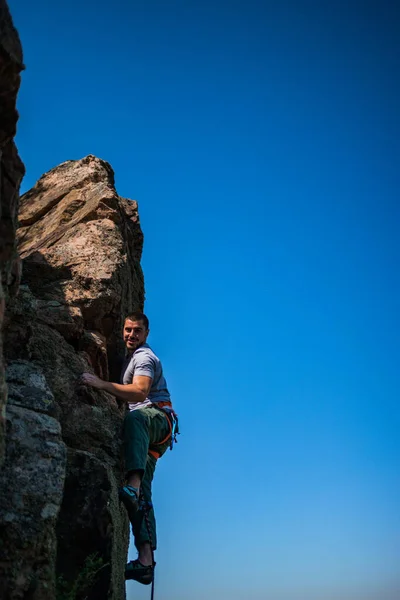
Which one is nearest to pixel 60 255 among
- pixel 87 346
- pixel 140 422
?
pixel 87 346

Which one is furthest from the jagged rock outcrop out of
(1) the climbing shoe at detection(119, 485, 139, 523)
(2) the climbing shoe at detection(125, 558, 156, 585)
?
Result: (2) the climbing shoe at detection(125, 558, 156, 585)

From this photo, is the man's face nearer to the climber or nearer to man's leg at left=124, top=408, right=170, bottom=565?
the climber

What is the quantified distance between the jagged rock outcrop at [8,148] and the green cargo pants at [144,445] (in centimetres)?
297

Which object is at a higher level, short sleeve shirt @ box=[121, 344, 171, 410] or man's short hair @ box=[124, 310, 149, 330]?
man's short hair @ box=[124, 310, 149, 330]

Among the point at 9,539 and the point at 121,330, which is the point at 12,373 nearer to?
the point at 9,539

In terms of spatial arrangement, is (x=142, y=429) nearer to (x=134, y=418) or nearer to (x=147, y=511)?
Answer: (x=134, y=418)

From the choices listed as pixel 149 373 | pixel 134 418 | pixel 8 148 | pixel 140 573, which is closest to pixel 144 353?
pixel 149 373

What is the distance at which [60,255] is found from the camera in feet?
42.0

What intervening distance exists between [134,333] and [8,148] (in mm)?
4159

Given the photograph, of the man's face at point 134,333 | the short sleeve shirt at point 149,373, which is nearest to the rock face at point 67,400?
the short sleeve shirt at point 149,373

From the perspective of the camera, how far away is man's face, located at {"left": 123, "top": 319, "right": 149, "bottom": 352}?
1094 centimetres

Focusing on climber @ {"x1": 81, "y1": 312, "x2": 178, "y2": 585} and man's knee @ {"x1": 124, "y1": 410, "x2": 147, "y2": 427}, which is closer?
climber @ {"x1": 81, "y1": 312, "x2": 178, "y2": 585}

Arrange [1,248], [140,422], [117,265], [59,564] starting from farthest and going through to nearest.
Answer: [117,265] < [140,422] < [59,564] < [1,248]

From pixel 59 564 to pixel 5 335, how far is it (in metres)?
3.25
